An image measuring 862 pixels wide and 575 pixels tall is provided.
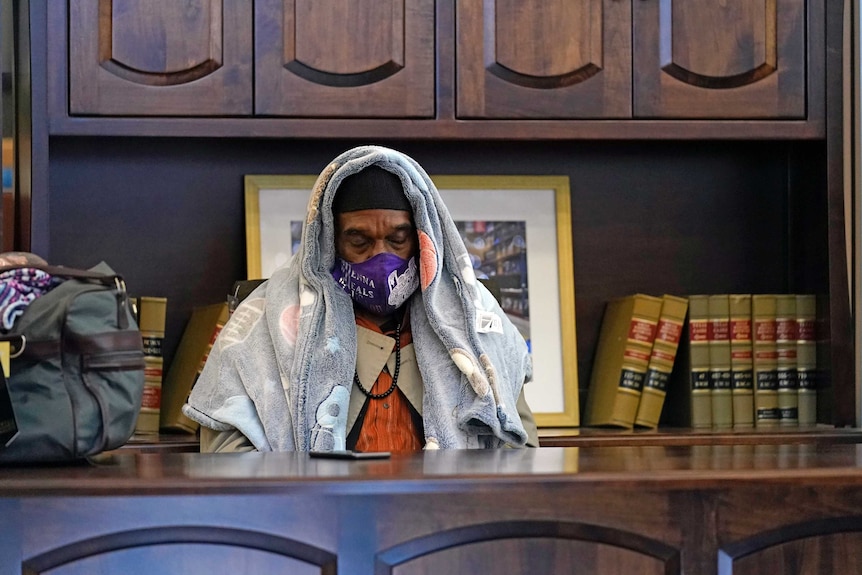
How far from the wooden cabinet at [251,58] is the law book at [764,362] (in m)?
0.88

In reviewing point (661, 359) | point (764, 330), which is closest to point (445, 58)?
point (661, 359)

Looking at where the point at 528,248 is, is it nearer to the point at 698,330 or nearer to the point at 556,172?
the point at 556,172

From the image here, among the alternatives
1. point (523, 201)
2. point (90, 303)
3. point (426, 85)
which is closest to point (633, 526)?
point (90, 303)

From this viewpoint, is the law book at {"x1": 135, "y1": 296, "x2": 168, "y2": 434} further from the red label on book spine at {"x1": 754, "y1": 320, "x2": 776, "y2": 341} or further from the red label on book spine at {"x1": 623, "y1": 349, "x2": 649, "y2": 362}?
the red label on book spine at {"x1": 754, "y1": 320, "x2": 776, "y2": 341}

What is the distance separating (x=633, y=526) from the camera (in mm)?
1098

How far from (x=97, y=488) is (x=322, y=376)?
93 cm

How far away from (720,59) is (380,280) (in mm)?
959

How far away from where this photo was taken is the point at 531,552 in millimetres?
1087

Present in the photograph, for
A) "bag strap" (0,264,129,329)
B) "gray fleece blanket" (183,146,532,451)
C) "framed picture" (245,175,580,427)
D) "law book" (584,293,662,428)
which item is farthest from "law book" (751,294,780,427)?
"bag strap" (0,264,129,329)

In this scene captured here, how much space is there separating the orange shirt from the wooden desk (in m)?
0.82

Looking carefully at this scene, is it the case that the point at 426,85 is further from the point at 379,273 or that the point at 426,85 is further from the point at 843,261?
the point at 843,261

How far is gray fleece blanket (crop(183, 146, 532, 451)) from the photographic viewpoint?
1925mm

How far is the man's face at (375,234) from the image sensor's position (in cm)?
202

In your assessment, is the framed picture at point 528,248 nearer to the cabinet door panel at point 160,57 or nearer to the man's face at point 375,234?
the cabinet door panel at point 160,57
